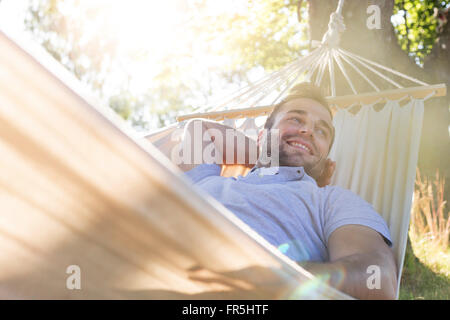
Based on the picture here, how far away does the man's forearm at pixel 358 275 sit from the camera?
0.96 m

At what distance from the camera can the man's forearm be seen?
959 mm

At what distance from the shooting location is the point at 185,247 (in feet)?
2.17

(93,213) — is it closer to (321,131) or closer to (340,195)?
(340,195)

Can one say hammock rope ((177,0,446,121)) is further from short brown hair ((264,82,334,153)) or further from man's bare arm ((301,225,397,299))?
man's bare arm ((301,225,397,299))

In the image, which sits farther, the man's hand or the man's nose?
the man's hand

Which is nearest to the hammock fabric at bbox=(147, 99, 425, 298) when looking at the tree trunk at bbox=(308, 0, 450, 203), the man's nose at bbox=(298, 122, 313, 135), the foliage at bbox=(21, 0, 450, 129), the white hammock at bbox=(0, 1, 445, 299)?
the man's nose at bbox=(298, 122, 313, 135)

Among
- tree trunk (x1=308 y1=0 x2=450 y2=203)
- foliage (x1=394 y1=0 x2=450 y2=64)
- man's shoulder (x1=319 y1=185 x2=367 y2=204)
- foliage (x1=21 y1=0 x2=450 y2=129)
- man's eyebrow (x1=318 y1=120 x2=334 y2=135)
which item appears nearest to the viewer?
man's shoulder (x1=319 y1=185 x2=367 y2=204)

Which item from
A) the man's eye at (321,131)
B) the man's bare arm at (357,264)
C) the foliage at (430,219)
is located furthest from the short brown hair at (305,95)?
the foliage at (430,219)

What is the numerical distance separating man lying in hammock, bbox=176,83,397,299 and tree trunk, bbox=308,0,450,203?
1.20 m

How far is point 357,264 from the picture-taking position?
102 cm

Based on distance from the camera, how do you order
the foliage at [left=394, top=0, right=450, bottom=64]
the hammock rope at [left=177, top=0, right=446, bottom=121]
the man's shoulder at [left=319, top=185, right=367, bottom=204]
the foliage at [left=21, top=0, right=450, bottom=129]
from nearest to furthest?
the man's shoulder at [left=319, top=185, right=367, bottom=204] < the hammock rope at [left=177, top=0, right=446, bottom=121] < the foliage at [left=21, top=0, right=450, bottom=129] < the foliage at [left=394, top=0, right=450, bottom=64]

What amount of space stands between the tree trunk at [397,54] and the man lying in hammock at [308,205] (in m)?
1.20

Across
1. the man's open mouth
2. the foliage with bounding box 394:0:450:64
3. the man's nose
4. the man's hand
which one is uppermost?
the foliage with bounding box 394:0:450:64

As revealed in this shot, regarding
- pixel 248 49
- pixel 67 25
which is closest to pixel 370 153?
pixel 248 49
